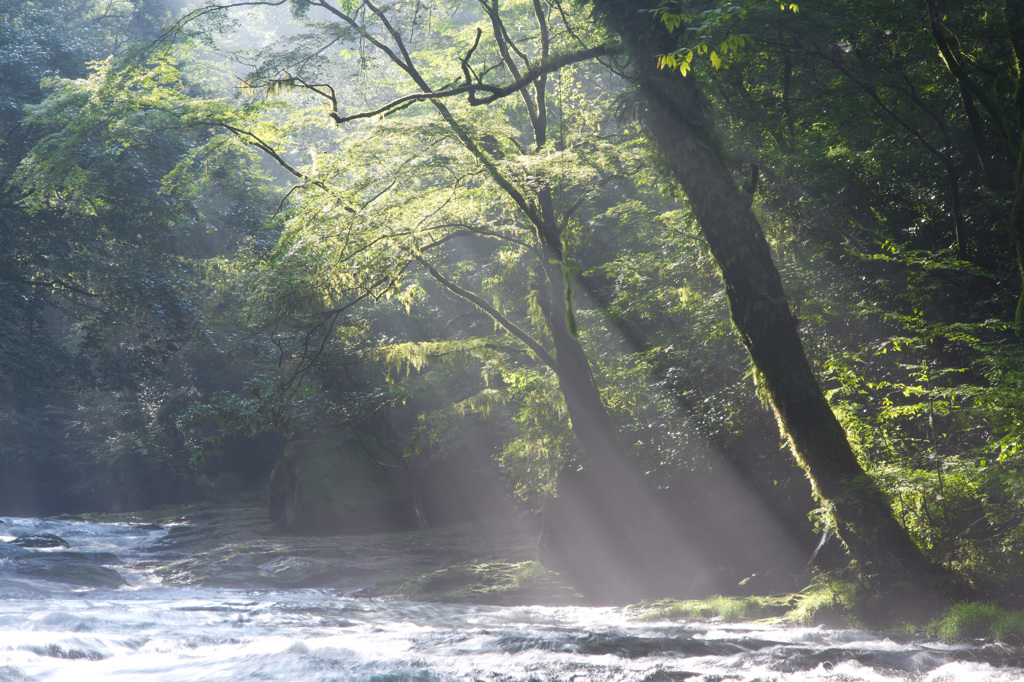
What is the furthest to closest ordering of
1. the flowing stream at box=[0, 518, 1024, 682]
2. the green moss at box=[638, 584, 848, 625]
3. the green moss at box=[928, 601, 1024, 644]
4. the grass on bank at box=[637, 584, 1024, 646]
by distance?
the green moss at box=[638, 584, 848, 625] < the grass on bank at box=[637, 584, 1024, 646] < the green moss at box=[928, 601, 1024, 644] < the flowing stream at box=[0, 518, 1024, 682]

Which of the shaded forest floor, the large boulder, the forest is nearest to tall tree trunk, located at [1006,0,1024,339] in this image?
the forest

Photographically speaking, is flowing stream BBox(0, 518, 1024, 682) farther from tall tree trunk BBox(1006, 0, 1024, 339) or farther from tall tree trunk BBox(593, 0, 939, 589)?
tall tree trunk BBox(1006, 0, 1024, 339)

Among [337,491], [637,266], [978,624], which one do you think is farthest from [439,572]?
[978,624]

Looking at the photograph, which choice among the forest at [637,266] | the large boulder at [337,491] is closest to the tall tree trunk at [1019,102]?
the forest at [637,266]

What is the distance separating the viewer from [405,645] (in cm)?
698

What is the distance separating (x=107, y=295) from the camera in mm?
20625

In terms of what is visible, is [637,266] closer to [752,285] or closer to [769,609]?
[752,285]

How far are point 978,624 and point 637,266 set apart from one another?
844cm

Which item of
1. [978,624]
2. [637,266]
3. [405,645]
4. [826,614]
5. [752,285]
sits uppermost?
[637,266]

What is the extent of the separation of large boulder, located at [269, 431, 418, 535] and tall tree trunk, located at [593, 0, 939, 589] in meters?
13.1

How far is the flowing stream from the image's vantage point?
17.5 ft

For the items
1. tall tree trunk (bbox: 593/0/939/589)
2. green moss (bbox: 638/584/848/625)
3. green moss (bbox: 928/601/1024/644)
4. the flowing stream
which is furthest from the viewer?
green moss (bbox: 638/584/848/625)

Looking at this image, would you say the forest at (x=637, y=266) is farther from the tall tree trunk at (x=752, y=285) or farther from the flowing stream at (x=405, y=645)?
the flowing stream at (x=405, y=645)

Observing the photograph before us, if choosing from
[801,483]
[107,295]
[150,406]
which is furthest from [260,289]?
[150,406]
